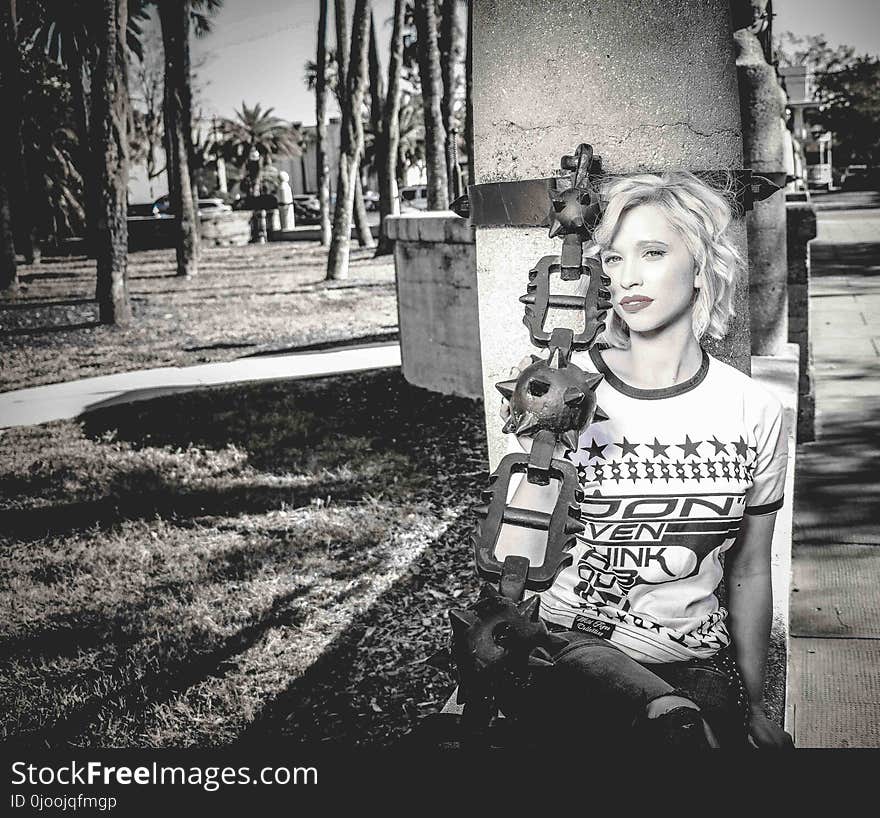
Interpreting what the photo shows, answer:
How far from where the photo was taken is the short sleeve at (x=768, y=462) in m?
1.87

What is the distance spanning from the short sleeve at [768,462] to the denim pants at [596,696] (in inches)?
15.6

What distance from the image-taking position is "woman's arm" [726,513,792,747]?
195 cm

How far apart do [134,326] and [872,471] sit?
10.5 meters

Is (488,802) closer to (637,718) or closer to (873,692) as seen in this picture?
(637,718)

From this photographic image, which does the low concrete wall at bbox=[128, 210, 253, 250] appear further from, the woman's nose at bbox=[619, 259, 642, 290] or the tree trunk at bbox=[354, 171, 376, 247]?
the woman's nose at bbox=[619, 259, 642, 290]

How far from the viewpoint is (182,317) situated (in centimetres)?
1438

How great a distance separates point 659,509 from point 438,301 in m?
6.45

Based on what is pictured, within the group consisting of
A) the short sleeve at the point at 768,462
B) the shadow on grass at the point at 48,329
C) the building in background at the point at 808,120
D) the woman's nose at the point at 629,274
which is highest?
the building in background at the point at 808,120

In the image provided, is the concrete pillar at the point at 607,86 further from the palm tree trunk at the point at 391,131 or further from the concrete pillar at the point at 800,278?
the palm tree trunk at the point at 391,131

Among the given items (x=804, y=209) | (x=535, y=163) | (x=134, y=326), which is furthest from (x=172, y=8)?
(x=535, y=163)

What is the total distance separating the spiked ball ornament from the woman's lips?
16.0 inches

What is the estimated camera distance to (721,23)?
Answer: 7.94 ft

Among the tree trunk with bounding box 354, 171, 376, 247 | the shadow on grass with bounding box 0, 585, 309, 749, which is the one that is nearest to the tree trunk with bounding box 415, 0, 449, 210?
the tree trunk with bounding box 354, 171, 376, 247

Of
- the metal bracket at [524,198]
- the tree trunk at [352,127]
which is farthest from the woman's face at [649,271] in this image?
the tree trunk at [352,127]
